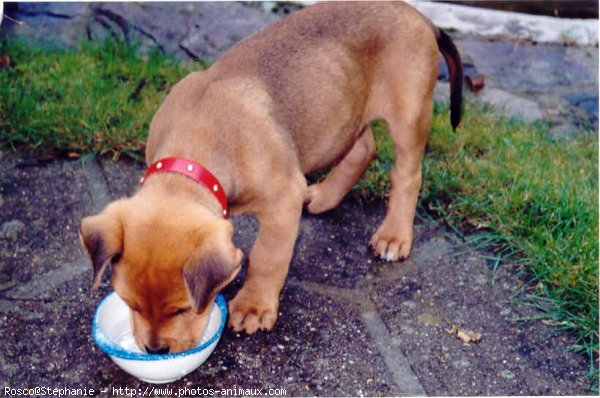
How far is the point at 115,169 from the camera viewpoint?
4.95 metres

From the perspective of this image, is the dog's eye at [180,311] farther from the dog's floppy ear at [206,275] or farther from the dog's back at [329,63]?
the dog's back at [329,63]

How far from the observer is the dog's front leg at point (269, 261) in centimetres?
377

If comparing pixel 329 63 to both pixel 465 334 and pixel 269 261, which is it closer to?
pixel 269 261

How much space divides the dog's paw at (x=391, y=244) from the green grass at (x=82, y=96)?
1.69 meters

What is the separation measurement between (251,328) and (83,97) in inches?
95.9

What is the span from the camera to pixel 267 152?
3.71 metres

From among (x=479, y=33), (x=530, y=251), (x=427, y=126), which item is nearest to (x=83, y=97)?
(x=427, y=126)

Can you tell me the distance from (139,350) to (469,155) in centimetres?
293

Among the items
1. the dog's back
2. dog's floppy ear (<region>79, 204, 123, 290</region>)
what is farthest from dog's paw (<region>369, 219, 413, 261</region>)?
dog's floppy ear (<region>79, 204, 123, 290</region>)

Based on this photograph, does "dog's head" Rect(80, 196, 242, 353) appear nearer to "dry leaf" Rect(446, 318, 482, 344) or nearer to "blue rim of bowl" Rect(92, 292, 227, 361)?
"blue rim of bowl" Rect(92, 292, 227, 361)

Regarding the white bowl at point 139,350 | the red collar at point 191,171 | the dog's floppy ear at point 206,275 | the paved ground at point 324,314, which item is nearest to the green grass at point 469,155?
the paved ground at point 324,314

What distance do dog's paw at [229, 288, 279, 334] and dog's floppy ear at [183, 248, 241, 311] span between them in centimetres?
95

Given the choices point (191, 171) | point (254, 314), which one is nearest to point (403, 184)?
point (254, 314)

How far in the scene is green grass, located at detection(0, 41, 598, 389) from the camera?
429 cm
